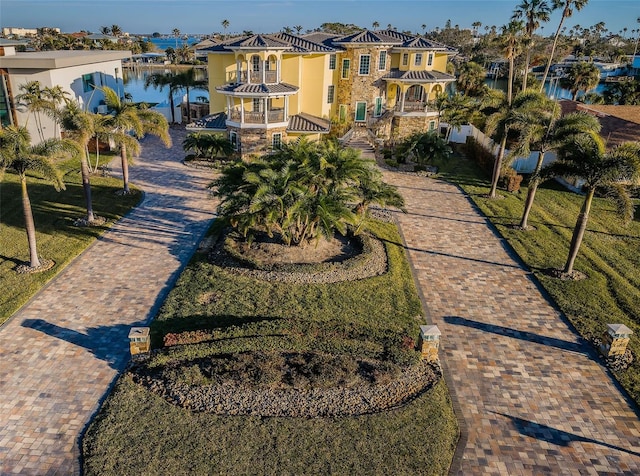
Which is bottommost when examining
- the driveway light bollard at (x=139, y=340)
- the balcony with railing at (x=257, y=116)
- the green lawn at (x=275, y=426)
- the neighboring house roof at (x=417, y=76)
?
the green lawn at (x=275, y=426)

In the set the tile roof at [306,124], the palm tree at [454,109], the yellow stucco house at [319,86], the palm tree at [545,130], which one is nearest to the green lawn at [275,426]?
the palm tree at [545,130]

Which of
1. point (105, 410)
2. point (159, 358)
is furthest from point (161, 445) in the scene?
point (159, 358)

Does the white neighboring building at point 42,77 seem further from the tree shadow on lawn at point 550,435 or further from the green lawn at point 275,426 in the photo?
the tree shadow on lawn at point 550,435

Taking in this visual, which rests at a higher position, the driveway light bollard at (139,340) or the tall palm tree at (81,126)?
the tall palm tree at (81,126)

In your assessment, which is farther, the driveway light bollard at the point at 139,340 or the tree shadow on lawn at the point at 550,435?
the driveway light bollard at the point at 139,340

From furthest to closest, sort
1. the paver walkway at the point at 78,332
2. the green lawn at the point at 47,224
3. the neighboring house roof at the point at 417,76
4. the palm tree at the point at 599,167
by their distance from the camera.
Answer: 1. the neighboring house roof at the point at 417,76
2. the green lawn at the point at 47,224
3. the palm tree at the point at 599,167
4. the paver walkway at the point at 78,332

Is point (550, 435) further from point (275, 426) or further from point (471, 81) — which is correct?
point (471, 81)
